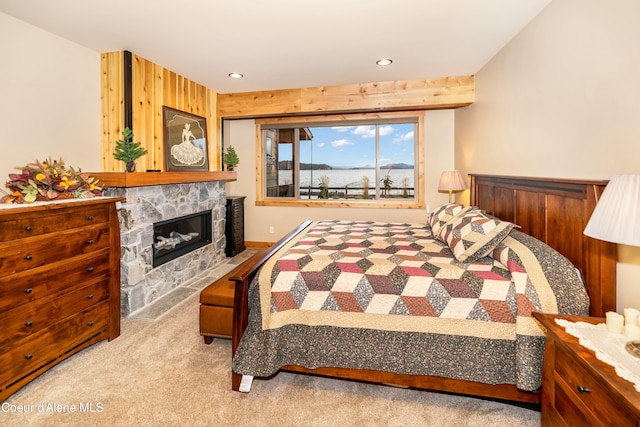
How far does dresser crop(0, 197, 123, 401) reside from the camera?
1.93 meters

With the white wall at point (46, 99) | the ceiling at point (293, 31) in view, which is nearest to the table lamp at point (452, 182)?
the ceiling at point (293, 31)

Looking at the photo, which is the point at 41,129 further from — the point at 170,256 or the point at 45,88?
the point at 170,256

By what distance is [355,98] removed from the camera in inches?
173

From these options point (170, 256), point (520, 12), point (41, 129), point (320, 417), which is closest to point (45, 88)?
point (41, 129)

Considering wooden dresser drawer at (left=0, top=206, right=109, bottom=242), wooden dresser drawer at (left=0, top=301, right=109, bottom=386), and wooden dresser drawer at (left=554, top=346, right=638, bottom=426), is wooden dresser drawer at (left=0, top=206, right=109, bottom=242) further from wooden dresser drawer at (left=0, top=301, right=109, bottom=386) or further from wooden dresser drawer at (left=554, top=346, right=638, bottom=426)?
wooden dresser drawer at (left=554, top=346, right=638, bottom=426)

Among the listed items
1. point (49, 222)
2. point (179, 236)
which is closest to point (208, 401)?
point (49, 222)

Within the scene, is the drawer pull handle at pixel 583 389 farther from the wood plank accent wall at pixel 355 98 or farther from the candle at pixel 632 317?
the wood plank accent wall at pixel 355 98

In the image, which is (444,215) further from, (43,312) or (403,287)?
(43,312)

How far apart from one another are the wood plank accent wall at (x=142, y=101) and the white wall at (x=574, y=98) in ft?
11.9

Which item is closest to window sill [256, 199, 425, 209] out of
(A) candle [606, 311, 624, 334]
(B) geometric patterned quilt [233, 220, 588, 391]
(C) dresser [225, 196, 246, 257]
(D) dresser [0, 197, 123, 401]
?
(C) dresser [225, 196, 246, 257]

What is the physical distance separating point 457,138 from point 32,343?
16.3 ft

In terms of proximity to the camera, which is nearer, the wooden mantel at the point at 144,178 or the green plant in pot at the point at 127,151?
the wooden mantel at the point at 144,178

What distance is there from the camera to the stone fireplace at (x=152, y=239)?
3.15 m

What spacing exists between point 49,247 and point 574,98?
3.52 m
